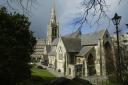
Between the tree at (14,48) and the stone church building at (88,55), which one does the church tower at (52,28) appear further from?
the tree at (14,48)

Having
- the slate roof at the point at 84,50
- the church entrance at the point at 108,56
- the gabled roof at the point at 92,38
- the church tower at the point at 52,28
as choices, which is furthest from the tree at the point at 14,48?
the church tower at the point at 52,28

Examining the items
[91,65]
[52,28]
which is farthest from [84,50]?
[52,28]

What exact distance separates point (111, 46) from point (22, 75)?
145 ft

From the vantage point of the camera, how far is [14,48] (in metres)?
27.9

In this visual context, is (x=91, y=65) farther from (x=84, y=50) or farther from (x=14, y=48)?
(x=14, y=48)

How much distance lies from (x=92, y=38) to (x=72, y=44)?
23.3 feet

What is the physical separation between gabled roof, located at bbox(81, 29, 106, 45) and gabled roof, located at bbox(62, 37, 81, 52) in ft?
5.55

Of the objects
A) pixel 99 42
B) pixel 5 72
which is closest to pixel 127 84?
pixel 5 72

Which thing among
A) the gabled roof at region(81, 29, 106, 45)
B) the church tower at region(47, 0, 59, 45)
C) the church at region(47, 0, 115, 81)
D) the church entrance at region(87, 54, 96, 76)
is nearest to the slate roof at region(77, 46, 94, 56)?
the church at region(47, 0, 115, 81)

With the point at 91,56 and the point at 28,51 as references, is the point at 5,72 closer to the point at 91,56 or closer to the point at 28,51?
the point at 28,51

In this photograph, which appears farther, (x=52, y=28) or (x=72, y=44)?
(x=52, y=28)

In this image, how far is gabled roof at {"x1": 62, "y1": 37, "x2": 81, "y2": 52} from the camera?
71938 mm

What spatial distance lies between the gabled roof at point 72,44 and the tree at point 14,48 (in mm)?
39452

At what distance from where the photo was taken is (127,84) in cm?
1880
